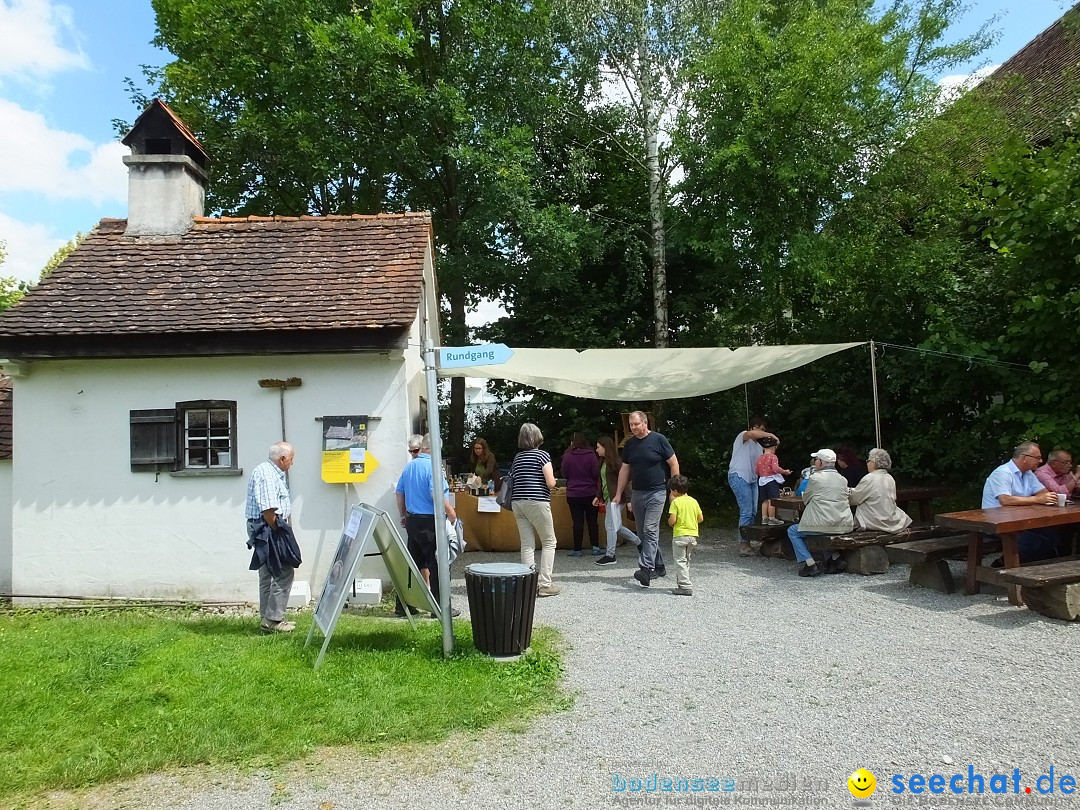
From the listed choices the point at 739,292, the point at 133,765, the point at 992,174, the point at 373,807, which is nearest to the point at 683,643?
the point at 373,807

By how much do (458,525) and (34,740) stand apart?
12.3 feet

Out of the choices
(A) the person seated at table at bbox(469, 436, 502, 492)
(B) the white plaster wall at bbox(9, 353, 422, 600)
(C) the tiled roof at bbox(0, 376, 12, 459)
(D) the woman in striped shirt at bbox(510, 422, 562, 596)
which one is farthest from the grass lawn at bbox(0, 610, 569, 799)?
(A) the person seated at table at bbox(469, 436, 502, 492)

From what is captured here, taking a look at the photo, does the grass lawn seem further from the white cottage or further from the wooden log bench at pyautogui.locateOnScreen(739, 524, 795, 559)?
the wooden log bench at pyautogui.locateOnScreen(739, 524, 795, 559)

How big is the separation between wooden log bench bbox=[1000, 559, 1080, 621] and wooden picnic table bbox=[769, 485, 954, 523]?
2.88 m

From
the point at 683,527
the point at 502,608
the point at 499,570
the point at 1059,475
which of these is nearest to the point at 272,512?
the point at 499,570

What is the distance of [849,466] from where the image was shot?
35.3ft

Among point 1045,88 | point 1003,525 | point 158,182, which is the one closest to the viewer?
point 1003,525

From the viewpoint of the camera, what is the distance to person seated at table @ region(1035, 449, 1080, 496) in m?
7.97

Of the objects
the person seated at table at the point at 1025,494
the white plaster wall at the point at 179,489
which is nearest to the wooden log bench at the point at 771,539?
the person seated at table at the point at 1025,494

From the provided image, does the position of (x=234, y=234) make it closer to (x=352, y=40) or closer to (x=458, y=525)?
(x=458, y=525)

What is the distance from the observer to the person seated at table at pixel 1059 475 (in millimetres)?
7969

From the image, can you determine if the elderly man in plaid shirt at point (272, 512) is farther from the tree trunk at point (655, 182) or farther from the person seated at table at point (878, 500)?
the tree trunk at point (655, 182)

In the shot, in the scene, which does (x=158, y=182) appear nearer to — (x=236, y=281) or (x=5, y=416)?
(x=236, y=281)

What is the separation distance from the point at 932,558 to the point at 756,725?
3687 millimetres
